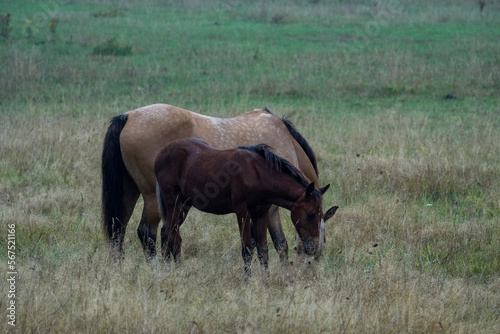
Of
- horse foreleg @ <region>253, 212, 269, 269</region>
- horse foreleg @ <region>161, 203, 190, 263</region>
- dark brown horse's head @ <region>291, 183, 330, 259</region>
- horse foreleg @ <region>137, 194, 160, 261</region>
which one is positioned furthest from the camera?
horse foreleg @ <region>137, 194, 160, 261</region>

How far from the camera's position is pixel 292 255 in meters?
5.47

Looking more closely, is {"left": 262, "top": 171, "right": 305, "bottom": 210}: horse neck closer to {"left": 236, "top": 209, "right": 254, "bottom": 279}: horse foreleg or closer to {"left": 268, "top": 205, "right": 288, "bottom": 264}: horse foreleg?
{"left": 236, "top": 209, "right": 254, "bottom": 279}: horse foreleg

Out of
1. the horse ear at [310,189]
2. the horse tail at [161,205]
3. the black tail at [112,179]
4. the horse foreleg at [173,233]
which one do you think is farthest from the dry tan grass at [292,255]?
the horse ear at [310,189]

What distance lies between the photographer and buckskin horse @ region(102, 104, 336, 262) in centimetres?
529

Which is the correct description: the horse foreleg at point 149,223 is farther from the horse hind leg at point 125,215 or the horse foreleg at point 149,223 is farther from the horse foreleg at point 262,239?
the horse foreleg at point 262,239

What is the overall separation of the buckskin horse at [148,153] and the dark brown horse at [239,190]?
13.7 inches

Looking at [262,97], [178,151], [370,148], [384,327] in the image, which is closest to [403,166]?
[370,148]

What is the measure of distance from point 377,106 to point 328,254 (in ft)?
25.8

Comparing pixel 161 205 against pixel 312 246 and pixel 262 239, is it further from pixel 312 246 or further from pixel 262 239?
pixel 312 246

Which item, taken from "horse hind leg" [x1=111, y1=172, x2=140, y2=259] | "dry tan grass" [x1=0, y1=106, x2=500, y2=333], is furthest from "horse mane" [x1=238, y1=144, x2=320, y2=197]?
"horse hind leg" [x1=111, y1=172, x2=140, y2=259]

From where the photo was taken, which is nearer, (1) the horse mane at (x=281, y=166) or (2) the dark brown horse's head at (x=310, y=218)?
(2) the dark brown horse's head at (x=310, y=218)

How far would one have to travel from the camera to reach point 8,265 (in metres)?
4.34

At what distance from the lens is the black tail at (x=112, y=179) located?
5.31m

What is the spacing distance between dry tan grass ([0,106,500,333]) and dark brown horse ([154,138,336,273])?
0.80ft
